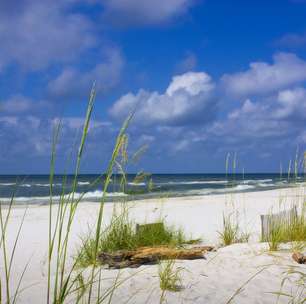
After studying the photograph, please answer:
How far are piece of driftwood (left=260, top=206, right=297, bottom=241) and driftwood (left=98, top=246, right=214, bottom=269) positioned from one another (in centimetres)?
135

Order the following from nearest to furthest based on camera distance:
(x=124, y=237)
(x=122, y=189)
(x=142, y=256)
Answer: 1. (x=122, y=189)
2. (x=142, y=256)
3. (x=124, y=237)

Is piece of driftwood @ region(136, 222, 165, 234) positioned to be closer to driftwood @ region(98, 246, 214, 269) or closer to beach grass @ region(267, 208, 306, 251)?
driftwood @ region(98, 246, 214, 269)

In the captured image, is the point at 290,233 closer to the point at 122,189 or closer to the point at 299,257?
the point at 299,257

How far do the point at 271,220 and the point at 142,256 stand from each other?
213 cm

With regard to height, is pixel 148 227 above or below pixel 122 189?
below

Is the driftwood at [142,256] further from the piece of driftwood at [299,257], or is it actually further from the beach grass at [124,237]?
the piece of driftwood at [299,257]

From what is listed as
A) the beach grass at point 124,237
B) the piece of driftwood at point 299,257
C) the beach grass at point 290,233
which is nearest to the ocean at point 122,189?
the beach grass at point 124,237

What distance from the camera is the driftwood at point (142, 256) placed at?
402cm

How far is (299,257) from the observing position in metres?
4.08

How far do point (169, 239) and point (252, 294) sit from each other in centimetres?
246

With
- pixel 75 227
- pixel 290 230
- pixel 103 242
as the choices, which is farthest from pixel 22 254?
pixel 290 230

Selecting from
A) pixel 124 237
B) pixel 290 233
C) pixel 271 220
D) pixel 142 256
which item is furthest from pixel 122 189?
pixel 271 220

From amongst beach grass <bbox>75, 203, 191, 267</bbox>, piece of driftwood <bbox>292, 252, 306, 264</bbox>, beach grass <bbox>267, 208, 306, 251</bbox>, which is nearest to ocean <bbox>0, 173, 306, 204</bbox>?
beach grass <bbox>75, 203, 191, 267</bbox>

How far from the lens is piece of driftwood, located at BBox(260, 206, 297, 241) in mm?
5227
